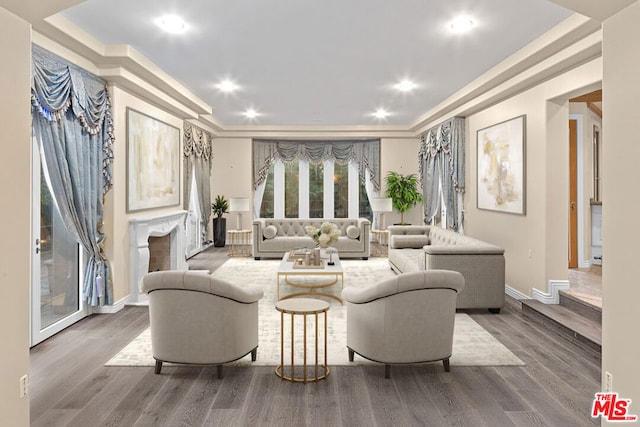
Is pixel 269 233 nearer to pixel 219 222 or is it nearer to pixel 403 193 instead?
pixel 219 222

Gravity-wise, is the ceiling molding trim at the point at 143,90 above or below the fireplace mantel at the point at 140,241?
above

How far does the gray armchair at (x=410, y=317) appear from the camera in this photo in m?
Result: 3.10

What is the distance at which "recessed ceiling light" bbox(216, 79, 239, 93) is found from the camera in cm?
602

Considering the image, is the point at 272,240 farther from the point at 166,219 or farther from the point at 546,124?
the point at 546,124

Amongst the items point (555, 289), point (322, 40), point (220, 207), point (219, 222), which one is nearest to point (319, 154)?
point (220, 207)

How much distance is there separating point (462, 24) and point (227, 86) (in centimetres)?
355

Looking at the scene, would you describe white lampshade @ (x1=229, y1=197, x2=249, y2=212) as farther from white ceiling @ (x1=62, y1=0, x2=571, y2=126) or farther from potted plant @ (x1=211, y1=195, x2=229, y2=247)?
white ceiling @ (x1=62, y1=0, x2=571, y2=126)

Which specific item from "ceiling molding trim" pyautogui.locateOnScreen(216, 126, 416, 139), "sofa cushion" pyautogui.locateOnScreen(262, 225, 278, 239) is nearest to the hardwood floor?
"sofa cushion" pyautogui.locateOnScreen(262, 225, 278, 239)

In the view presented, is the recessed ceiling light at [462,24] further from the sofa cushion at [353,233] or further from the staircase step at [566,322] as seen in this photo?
the sofa cushion at [353,233]

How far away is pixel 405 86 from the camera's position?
623 centimetres

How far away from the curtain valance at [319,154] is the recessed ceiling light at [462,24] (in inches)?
259

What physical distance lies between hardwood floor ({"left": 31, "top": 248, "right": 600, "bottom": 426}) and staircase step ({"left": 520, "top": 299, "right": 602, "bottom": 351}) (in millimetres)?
130

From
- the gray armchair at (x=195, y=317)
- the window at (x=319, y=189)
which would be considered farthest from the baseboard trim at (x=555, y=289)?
the window at (x=319, y=189)

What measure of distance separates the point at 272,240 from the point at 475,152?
13.3 feet
